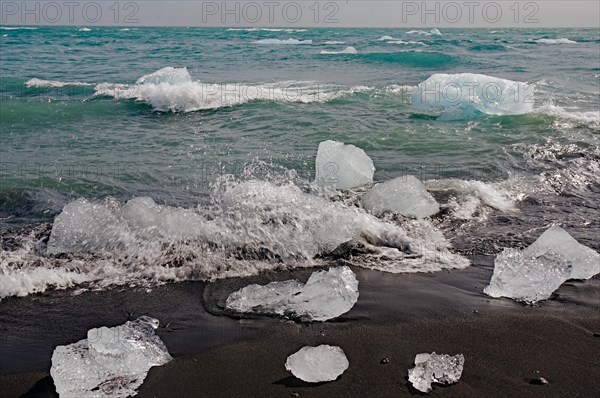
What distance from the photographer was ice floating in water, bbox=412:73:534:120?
941cm

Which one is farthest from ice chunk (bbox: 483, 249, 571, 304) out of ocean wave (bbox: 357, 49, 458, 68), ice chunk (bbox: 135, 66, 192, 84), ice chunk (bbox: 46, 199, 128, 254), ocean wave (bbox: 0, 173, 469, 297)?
ocean wave (bbox: 357, 49, 458, 68)

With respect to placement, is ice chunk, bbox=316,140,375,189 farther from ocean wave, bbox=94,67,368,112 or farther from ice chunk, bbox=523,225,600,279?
ocean wave, bbox=94,67,368,112

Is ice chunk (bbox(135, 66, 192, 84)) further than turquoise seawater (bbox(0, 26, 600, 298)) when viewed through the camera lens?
Yes

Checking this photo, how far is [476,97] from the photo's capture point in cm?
973

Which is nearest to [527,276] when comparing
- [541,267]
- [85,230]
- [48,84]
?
[541,267]

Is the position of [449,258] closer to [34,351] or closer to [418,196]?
[418,196]

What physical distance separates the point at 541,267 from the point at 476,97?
6959 mm

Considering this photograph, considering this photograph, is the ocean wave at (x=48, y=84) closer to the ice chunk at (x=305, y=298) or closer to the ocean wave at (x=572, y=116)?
the ocean wave at (x=572, y=116)

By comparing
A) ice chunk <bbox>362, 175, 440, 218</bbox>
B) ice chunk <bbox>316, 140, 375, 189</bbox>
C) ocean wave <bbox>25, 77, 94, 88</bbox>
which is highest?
ocean wave <bbox>25, 77, 94, 88</bbox>

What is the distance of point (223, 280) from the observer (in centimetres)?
346

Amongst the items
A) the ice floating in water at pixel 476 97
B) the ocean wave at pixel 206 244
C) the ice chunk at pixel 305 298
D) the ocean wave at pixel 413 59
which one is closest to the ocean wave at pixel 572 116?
the ice floating in water at pixel 476 97

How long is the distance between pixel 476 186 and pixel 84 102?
8935 millimetres

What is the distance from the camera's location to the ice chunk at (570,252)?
11.4ft

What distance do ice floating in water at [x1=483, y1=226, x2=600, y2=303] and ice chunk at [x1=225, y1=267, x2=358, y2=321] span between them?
2.95ft
